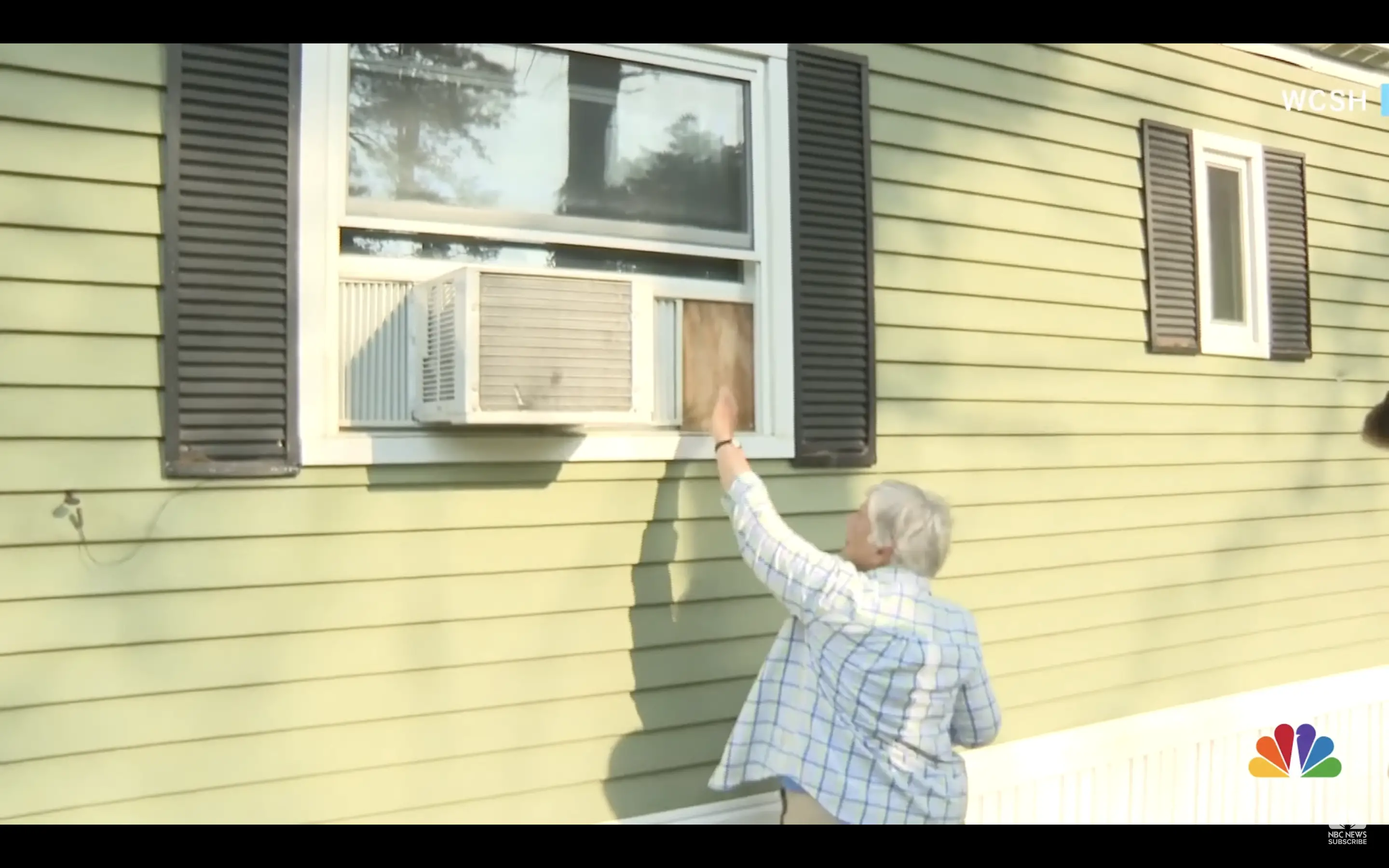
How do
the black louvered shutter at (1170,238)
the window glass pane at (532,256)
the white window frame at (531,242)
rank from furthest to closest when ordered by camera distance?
the black louvered shutter at (1170,238) < the window glass pane at (532,256) < the white window frame at (531,242)

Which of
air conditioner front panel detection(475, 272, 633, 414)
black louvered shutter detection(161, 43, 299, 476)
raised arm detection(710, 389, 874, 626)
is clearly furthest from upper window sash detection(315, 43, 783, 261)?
raised arm detection(710, 389, 874, 626)

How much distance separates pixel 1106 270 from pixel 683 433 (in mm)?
1924

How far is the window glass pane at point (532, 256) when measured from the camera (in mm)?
2443

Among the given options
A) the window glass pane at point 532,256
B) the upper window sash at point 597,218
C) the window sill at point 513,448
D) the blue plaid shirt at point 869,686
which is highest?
the upper window sash at point 597,218

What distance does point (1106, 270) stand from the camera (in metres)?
3.66

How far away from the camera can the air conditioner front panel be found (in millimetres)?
2254

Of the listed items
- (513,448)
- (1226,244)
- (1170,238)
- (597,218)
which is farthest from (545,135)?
(1226,244)

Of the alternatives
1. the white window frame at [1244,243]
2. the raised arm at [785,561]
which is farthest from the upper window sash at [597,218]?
the white window frame at [1244,243]

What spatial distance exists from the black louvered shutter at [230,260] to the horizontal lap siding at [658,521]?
0.06 metres

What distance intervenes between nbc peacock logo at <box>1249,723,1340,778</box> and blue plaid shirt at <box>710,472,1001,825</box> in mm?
2460

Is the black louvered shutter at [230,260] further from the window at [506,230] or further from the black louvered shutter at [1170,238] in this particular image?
the black louvered shutter at [1170,238]

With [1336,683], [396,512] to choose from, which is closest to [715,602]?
[396,512]

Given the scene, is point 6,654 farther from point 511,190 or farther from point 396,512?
point 511,190

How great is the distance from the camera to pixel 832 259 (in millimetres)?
3000
